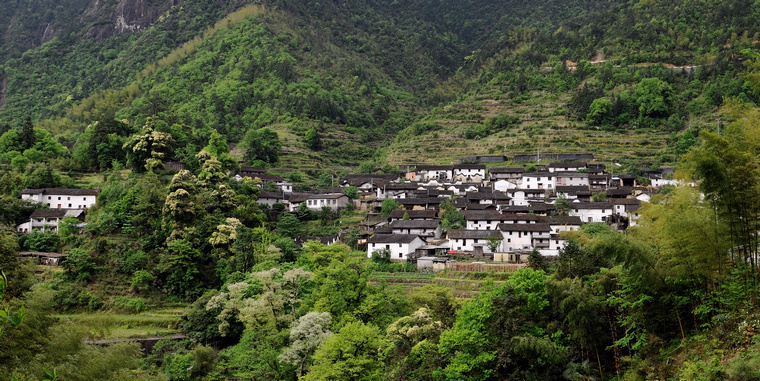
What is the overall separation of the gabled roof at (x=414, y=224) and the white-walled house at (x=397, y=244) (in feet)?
4.91

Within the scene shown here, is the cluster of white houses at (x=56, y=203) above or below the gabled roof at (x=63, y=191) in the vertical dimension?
below

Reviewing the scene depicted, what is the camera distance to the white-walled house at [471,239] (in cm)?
3784

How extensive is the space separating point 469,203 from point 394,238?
9723mm

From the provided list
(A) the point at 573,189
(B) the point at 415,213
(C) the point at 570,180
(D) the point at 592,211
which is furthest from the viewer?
(C) the point at 570,180

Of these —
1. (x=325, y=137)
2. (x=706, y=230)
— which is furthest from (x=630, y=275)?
(x=325, y=137)

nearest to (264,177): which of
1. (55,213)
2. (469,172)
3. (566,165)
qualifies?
(55,213)

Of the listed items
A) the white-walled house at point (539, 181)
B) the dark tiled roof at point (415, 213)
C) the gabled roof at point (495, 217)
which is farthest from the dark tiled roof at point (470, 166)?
the gabled roof at point (495, 217)

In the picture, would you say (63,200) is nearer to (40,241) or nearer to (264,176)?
(40,241)

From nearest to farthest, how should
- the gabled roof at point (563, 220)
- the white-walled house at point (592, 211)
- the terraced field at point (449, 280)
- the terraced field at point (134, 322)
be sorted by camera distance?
1. the terraced field at point (449, 280)
2. the terraced field at point (134, 322)
3. the gabled roof at point (563, 220)
4. the white-walled house at point (592, 211)

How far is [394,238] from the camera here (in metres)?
39.4

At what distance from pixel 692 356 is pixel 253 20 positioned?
10651 centimetres

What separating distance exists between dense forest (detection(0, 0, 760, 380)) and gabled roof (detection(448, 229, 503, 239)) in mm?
3910

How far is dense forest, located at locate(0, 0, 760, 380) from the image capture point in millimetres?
15875

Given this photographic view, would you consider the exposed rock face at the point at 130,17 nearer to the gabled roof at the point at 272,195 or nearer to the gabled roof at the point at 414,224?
the gabled roof at the point at 272,195
